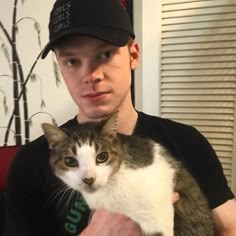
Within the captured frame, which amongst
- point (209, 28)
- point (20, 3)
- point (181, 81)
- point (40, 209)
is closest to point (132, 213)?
point (40, 209)

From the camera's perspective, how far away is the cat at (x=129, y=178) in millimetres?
892

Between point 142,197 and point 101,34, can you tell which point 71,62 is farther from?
point 142,197

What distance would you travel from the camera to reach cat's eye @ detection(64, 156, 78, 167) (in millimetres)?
925

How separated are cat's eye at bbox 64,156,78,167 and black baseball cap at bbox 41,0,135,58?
0.37m

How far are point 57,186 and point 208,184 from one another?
0.55 meters

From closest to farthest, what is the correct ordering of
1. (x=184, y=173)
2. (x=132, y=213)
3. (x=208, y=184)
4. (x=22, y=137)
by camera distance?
(x=132, y=213) → (x=184, y=173) → (x=208, y=184) → (x=22, y=137)

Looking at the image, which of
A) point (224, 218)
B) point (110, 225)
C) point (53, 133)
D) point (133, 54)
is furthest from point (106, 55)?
point (224, 218)

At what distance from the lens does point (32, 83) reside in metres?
2.08

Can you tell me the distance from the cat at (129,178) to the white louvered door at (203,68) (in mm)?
751

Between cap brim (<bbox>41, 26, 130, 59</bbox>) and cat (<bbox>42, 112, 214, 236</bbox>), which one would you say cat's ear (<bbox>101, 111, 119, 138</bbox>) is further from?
cap brim (<bbox>41, 26, 130, 59</bbox>)

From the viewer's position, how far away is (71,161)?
36.6 inches

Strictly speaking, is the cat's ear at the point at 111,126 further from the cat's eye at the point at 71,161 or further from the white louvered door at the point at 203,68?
the white louvered door at the point at 203,68

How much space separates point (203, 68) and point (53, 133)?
102cm

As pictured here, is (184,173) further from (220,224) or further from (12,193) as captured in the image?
(12,193)
